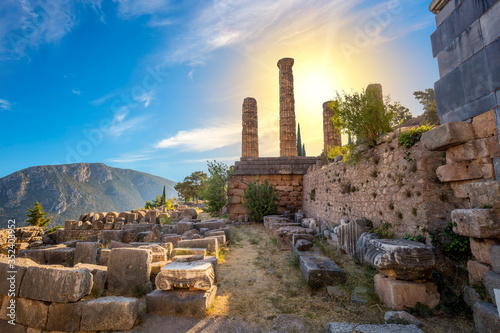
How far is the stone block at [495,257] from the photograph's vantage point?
2.74m

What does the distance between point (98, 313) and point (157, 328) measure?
85 centimetres

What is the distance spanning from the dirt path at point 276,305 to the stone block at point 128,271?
1074mm

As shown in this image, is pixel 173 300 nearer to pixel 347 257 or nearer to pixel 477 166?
pixel 347 257

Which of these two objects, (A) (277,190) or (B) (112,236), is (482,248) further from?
(A) (277,190)

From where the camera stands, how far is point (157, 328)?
3.30m

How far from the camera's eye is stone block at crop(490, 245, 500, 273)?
108 inches

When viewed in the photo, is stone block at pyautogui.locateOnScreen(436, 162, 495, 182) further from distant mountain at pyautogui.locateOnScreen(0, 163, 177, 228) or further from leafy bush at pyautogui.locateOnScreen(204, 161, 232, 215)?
distant mountain at pyautogui.locateOnScreen(0, 163, 177, 228)

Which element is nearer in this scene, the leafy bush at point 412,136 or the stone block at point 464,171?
the stone block at point 464,171

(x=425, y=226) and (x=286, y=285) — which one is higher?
(x=425, y=226)

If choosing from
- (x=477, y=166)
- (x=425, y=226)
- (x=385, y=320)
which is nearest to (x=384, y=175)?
(x=425, y=226)

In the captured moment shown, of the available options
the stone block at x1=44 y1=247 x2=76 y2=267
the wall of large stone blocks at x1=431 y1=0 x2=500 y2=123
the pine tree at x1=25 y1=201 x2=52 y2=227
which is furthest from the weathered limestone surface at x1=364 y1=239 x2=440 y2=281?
the pine tree at x1=25 y1=201 x2=52 y2=227

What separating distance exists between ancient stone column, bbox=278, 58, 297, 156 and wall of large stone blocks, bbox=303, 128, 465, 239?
10.6 m

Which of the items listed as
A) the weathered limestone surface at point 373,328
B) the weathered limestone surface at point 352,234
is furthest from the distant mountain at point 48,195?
the weathered limestone surface at point 373,328

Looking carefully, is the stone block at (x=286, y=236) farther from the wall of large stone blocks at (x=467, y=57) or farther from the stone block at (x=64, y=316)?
the stone block at (x=64, y=316)
